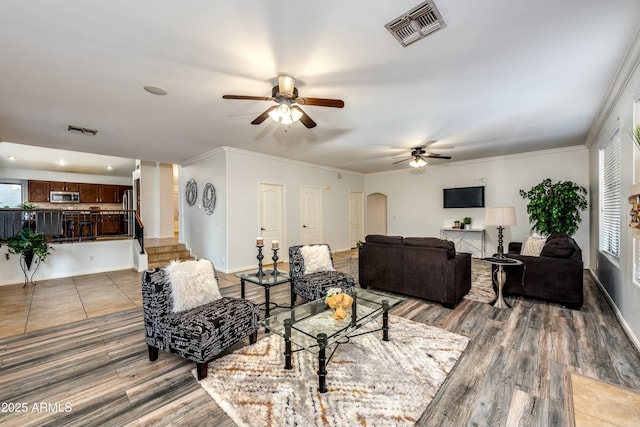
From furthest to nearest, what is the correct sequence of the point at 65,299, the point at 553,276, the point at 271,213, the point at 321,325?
the point at 271,213
the point at 65,299
the point at 553,276
the point at 321,325

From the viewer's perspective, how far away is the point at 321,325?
7.51ft

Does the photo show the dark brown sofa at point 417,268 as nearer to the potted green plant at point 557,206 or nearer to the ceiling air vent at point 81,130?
the potted green plant at point 557,206

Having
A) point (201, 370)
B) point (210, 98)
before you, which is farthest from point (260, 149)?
point (201, 370)

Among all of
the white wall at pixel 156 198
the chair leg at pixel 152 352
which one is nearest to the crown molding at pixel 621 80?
the chair leg at pixel 152 352

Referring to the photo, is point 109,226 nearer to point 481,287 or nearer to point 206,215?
point 206,215

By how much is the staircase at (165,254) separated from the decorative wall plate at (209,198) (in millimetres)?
1407

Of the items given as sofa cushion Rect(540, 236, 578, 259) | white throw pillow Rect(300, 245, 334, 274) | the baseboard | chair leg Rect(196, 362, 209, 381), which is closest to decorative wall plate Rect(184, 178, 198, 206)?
white throw pillow Rect(300, 245, 334, 274)

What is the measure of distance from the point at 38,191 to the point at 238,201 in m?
7.43

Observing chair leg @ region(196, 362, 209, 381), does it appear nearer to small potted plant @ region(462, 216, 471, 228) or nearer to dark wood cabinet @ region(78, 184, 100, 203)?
small potted plant @ region(462, 216, 471, 228)

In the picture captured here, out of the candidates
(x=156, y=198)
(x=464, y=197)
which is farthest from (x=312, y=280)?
(x=156, y=198)

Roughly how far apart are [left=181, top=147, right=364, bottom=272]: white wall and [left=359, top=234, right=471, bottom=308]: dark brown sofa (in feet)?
8.92

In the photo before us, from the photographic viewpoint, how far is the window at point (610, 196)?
3.42 metres

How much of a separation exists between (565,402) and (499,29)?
2698 millimetres

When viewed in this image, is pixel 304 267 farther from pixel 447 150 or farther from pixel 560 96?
pixel 447 150
